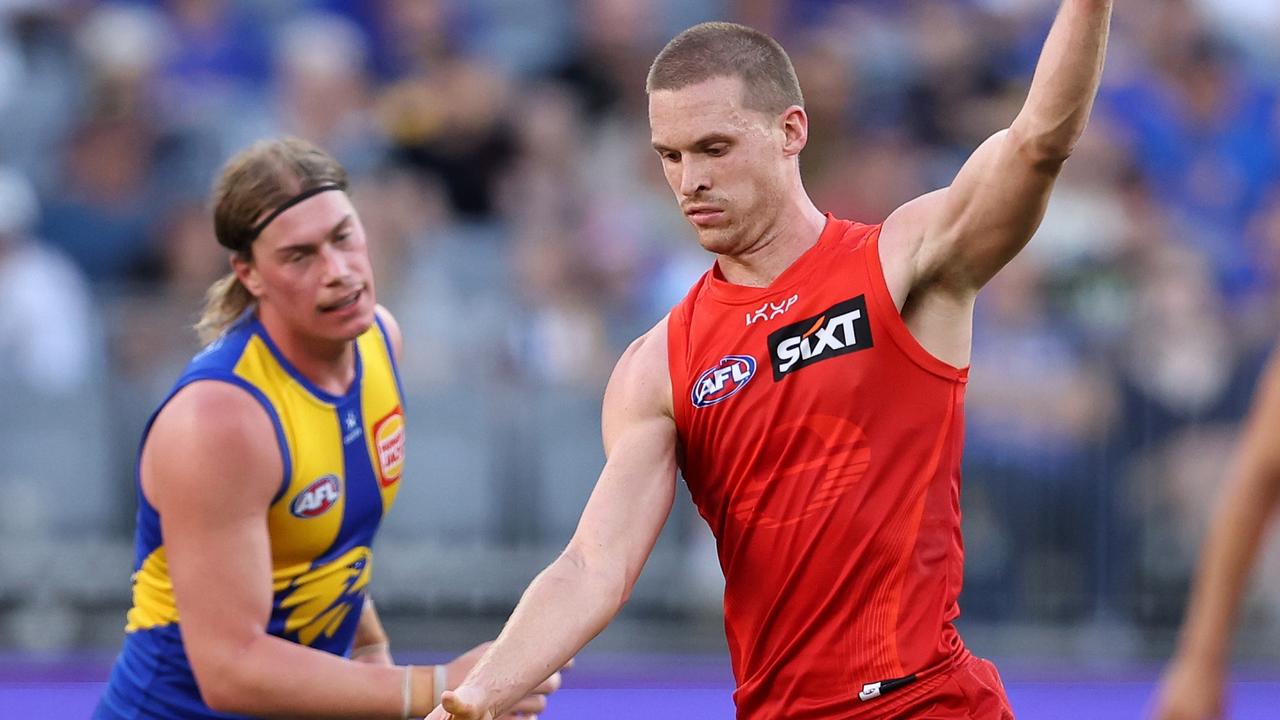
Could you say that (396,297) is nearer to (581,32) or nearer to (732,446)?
(581,32)

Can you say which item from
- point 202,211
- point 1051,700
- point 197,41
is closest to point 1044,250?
point 1051,700

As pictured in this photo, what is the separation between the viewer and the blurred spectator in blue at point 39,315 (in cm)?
939

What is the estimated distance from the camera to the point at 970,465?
9352mm

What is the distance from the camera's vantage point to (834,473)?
433 cm

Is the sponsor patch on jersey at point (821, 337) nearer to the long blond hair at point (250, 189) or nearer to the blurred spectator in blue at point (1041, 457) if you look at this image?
the long blond hair at point (250, 189)

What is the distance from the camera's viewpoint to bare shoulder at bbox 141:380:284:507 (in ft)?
16.3

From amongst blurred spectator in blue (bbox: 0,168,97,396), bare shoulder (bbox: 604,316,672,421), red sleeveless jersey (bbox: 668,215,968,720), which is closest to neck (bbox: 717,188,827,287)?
red sleeveless jersey (bbox: 668,215,968,720)

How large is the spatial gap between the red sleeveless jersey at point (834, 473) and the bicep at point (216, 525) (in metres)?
1.29

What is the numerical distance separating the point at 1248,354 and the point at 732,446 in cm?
574

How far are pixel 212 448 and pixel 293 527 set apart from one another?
369mm

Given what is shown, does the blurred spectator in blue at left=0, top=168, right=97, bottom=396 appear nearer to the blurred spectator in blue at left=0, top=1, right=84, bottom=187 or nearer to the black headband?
the blurred spectator in blue at left=0, top=1, right=84, bottom=187

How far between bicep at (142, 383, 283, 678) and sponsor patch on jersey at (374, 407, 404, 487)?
1.58 ft

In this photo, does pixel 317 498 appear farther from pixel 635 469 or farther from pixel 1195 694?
pixel 1195 694

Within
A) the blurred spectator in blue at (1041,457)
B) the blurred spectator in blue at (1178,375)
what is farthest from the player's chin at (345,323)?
the blurred spectator in blue at (1178,375)
